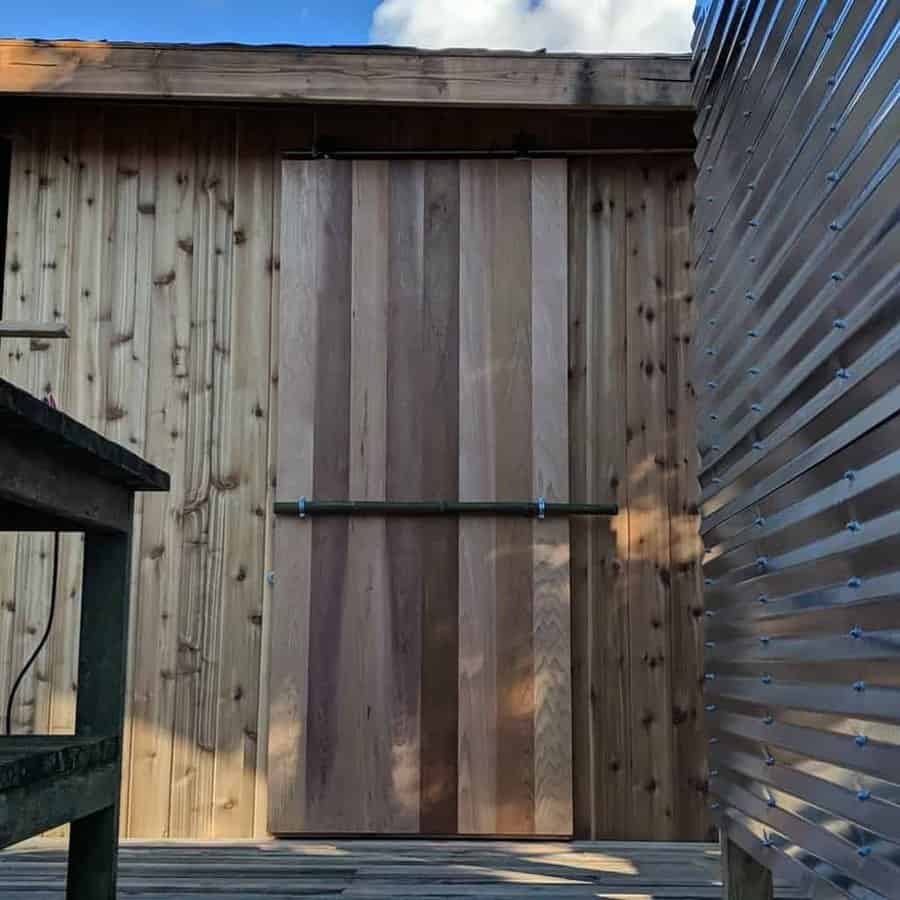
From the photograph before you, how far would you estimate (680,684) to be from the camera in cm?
342

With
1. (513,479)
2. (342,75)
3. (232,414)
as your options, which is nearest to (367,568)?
(513,479)

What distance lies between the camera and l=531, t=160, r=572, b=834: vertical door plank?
3326mm

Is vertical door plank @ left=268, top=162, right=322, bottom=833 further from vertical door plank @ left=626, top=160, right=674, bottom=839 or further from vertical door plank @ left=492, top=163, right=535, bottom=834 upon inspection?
vertical door plank @ left=626, top=160, right=674, bottom=839

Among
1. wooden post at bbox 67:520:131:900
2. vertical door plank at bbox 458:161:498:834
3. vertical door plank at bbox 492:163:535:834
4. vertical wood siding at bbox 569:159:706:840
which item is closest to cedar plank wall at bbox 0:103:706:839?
vertical wood siding at bbox 569:159:706:840

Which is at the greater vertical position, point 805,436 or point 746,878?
point 805,436

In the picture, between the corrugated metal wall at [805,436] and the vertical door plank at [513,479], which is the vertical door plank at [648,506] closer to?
the vertical door plank at [513,479]

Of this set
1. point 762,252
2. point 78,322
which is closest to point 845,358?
point 762,252

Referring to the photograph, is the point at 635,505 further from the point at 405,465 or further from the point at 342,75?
the point at 342,75

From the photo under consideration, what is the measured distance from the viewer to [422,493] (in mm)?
3463

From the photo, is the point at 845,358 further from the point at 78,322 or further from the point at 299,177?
the point at 78,322

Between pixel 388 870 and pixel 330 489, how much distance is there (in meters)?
1.16

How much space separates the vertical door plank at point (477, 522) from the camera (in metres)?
3.33

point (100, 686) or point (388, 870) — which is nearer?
point (100, 686)

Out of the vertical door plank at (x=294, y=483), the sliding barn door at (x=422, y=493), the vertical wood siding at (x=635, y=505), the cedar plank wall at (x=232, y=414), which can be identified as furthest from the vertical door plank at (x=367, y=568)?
the vertical wood siding at (x=635, y=505)
